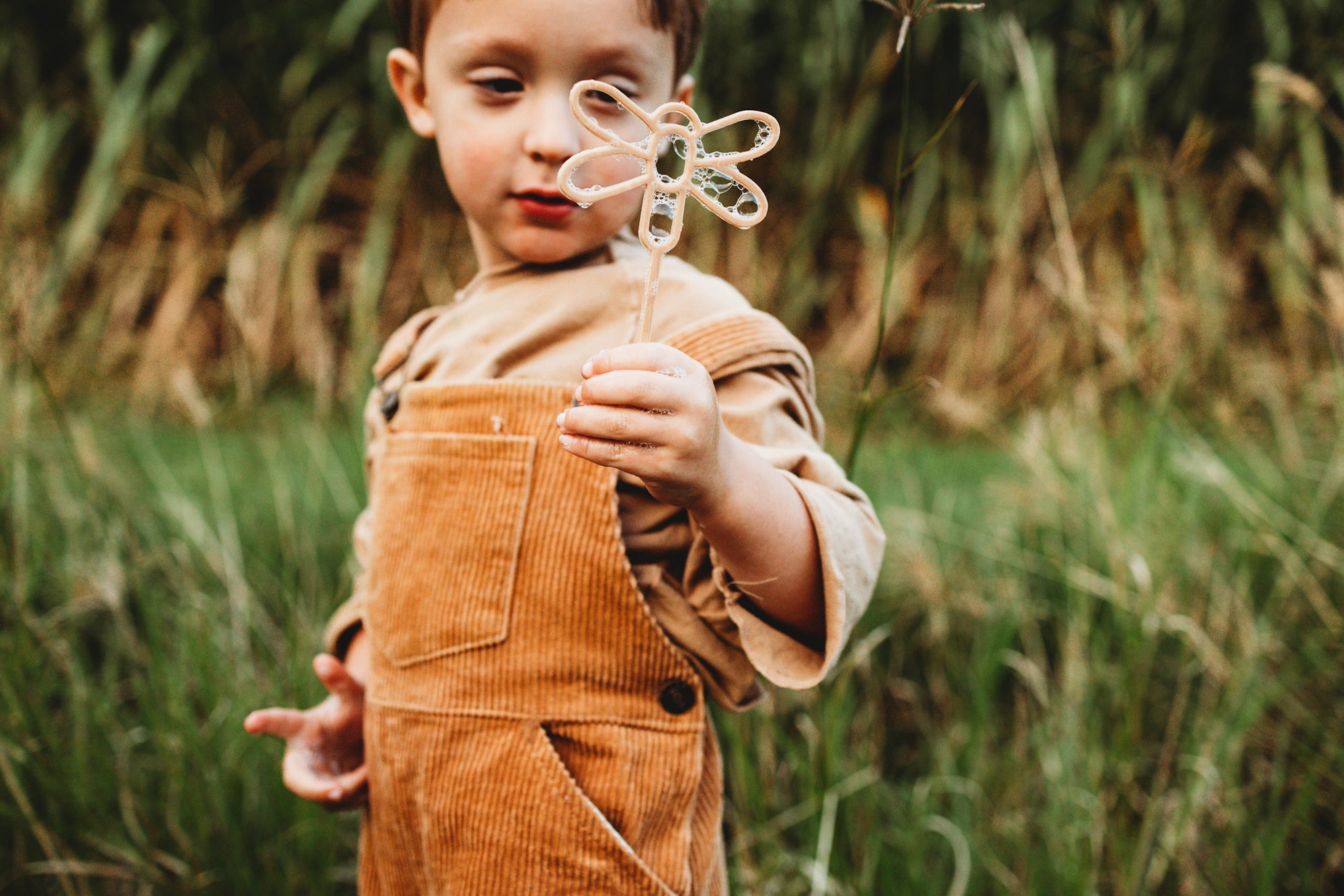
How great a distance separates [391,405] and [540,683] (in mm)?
337

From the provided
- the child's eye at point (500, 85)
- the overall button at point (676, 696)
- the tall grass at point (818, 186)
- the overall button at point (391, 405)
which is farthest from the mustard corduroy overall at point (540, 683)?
the tall grass at point (818, 186)

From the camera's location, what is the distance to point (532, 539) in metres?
0.87

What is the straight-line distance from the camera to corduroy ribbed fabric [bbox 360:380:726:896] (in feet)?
2.81

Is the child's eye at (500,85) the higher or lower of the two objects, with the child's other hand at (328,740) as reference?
higher

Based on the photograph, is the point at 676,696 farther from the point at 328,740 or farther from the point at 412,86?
the point at 412,86

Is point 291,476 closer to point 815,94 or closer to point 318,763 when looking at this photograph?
point 318,763

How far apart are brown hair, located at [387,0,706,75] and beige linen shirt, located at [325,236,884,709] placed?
207 mm

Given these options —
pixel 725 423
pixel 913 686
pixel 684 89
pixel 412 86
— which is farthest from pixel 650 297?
pixel 913 686

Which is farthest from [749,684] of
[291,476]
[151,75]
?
[151,75]

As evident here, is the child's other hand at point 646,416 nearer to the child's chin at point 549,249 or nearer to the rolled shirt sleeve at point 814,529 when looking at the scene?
the rolled shirt sleeve at point 814,529

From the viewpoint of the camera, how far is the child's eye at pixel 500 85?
35.0 inches

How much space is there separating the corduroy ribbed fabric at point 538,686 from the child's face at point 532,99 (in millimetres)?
164

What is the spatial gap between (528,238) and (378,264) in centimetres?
201

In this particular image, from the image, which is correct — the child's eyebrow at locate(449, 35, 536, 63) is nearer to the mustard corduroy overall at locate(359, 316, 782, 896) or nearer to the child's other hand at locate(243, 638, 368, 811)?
the mustard corduroy overall at locate(359, 316, 782, 896)
